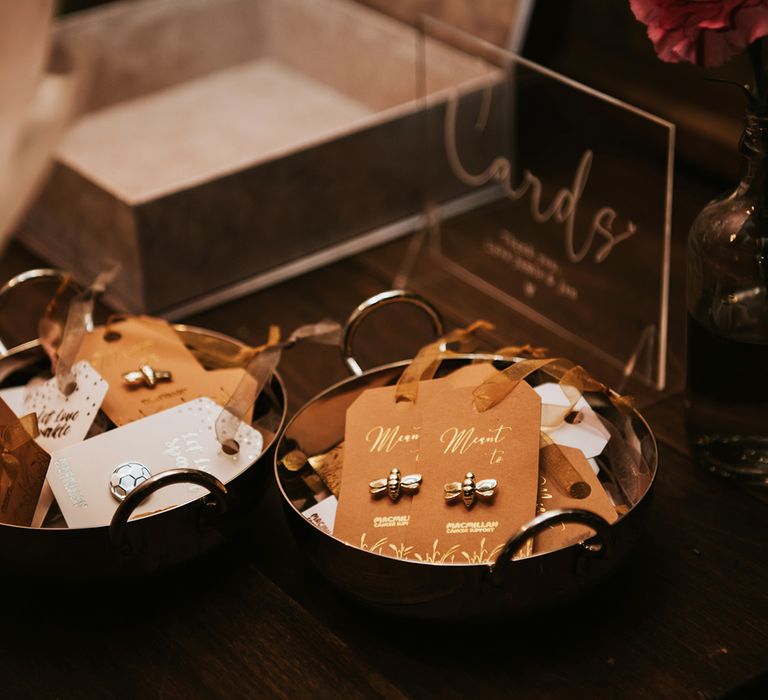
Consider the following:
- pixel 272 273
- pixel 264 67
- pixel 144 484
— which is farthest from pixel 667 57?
pixel 264 67

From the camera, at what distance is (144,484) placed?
565 millimetres

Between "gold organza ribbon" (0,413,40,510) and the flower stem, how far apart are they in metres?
0.51

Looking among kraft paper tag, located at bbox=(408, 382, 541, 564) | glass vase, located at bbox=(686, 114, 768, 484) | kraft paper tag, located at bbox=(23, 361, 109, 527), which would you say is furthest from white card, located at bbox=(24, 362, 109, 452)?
glass vase, located at bbox=(686, 114, 768, 484)

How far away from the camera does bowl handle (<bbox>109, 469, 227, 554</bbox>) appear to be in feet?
1.87

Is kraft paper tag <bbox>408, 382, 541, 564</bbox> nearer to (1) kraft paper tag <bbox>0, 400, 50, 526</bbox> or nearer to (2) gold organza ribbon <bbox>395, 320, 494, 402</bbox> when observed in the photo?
(2) gold organza ribbon <bbox>395, 320, 494, 402</bbox>

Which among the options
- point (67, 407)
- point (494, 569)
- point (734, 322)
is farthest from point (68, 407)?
point (734, 322)

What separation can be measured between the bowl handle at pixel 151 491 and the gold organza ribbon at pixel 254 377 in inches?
2.7

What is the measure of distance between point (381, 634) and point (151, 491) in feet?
0.58

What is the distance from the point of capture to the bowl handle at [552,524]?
0.53 meters

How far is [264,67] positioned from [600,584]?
44.1 inches

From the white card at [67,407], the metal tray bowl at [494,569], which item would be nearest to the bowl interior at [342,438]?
the metal tray bowl at [494,569]

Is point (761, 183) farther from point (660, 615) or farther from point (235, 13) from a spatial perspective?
point (235, 13)

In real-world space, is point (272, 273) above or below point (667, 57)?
below

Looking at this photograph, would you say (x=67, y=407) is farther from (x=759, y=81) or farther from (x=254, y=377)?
(x=759, y=81)
